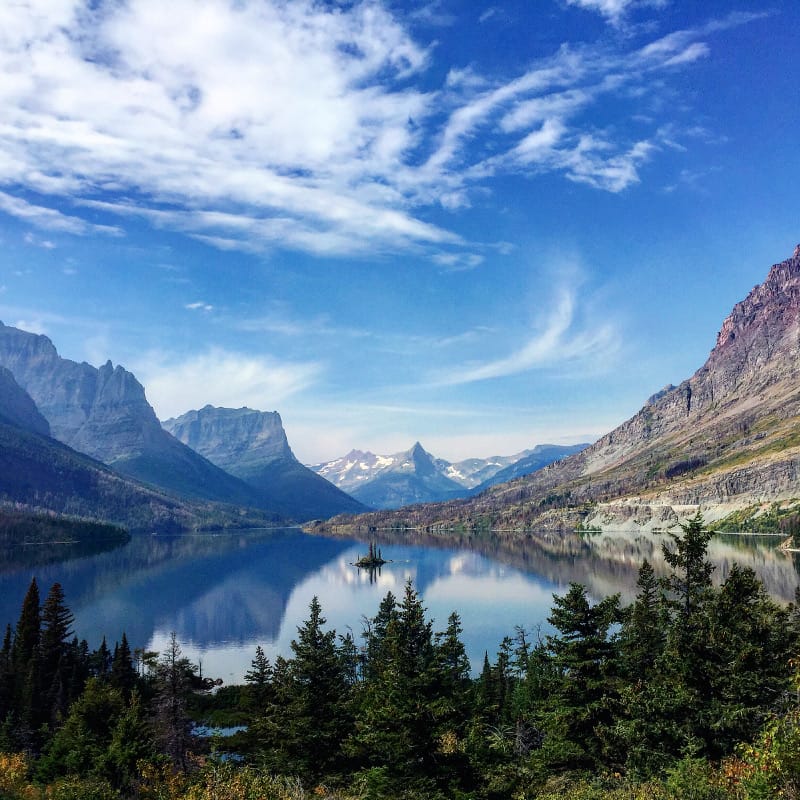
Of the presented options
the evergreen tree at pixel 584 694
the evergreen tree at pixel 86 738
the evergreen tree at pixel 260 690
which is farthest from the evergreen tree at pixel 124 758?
the evergreen tree at pixel 584 694

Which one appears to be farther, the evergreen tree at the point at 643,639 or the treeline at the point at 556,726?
the evergreen tree at the point at 643,639

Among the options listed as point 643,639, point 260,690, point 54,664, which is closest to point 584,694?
point 643,639

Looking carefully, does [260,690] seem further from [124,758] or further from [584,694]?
[584,694]

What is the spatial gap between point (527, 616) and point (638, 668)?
103188 millimetres

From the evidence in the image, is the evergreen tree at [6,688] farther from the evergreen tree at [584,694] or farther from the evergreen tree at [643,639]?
the evergreen tree at [643,639]

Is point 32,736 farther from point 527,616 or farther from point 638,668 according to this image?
point 527,616

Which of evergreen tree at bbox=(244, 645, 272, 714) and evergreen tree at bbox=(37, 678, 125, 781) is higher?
evergreen tree at bbox=(37, 678, 125, 781)

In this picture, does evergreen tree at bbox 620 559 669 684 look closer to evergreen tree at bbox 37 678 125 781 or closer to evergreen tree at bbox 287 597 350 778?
evergreen tree at bbox 287 597 350 778

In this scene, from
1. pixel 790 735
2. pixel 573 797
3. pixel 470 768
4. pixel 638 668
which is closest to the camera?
pixel 790 735

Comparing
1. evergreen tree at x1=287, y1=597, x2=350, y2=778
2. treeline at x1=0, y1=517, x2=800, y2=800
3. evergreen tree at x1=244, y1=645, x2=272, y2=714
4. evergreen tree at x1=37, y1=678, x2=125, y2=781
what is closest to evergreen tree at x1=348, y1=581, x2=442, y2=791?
treeline at x1=0, y1=517, x2=800, y2=800

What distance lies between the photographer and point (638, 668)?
42719 millimetres

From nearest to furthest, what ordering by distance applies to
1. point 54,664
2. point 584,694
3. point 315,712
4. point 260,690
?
point 584,694 → point 315,712 → point 260,690 → point 54,664

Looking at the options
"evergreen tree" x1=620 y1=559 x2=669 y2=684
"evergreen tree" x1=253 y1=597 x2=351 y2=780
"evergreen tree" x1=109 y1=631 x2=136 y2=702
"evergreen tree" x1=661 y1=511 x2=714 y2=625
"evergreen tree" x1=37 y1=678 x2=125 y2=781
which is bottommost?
"evergreen tree" x1=109 y1=631 x2=136 y2=702

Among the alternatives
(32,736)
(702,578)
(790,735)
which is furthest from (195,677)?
(790,735)
